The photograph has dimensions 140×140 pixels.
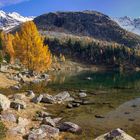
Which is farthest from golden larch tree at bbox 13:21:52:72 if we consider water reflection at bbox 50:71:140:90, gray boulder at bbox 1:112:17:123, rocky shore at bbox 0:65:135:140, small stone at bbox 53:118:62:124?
gray boulder at bbox 1:112:17:123

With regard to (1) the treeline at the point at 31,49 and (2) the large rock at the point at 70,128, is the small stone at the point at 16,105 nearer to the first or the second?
(2) the large rock at the point at 70,128

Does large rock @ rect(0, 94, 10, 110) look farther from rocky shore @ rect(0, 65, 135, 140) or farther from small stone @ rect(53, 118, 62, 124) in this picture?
small stone @ rect(53, 118, 62, 124)

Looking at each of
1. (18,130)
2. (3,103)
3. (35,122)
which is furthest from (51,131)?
(3,103)

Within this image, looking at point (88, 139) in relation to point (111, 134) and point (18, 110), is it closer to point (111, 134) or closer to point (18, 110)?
point (111, 134)

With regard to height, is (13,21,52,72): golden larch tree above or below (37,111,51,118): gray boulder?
above

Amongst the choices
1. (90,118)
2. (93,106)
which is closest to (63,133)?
(90,118)

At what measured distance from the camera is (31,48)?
94.7m

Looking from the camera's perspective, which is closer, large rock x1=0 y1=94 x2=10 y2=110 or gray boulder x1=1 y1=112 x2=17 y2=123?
gray boulder x1=1 y1=112 x2=17 y2=123

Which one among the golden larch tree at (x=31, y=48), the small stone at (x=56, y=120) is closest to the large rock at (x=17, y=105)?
the small stone at (x=56, y=120)

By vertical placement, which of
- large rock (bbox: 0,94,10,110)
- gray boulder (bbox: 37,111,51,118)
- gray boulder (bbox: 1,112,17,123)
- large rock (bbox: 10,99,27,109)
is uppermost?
large rock (bbox: 0,94,10,110)

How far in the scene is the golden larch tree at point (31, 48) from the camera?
9176 cm

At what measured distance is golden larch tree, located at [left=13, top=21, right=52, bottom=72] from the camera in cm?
9176

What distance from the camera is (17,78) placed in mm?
83688

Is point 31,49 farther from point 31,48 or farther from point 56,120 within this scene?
point 56,120
